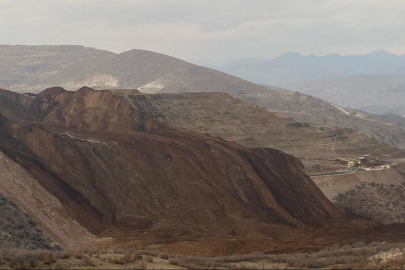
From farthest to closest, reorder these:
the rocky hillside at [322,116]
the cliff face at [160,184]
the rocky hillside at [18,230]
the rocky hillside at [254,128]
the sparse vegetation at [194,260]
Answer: the rocky hillside at [322,116], the rocky hillside at [254,128], the cliff face at [160,184], the rocky hillside at [18,230], the sparse vegetation at [194,260]

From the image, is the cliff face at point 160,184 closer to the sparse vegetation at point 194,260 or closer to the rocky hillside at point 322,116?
the sparse vegetation at point 194,260

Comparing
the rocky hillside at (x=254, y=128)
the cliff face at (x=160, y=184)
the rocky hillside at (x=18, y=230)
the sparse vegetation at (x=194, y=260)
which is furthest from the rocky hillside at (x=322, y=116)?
the sparse vegetation at (x=194, y=260)

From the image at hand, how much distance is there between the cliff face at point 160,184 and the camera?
40.5 meters

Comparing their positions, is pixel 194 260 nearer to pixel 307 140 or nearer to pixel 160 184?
pixel 160 184

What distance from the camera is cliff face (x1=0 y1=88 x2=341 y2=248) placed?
4053 centimetres

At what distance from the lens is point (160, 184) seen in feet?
153

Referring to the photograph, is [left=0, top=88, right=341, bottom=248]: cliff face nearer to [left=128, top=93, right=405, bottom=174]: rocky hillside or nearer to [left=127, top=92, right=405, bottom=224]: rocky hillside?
[left=127, top=92, right=405, bottom=224]: rocky hillside

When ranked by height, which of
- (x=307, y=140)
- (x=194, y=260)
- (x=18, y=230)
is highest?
(x=194, y=260)

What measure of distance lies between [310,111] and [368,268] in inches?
5620

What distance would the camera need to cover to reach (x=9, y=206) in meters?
32.0

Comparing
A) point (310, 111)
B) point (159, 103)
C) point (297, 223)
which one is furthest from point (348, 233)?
point (310, 111)

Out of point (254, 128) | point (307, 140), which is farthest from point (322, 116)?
point (254, 128)

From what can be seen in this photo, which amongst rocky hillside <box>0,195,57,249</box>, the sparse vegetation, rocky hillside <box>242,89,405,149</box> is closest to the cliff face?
rocky hillside <box>0,195,57,249</box>

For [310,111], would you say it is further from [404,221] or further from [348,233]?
[348,233]
